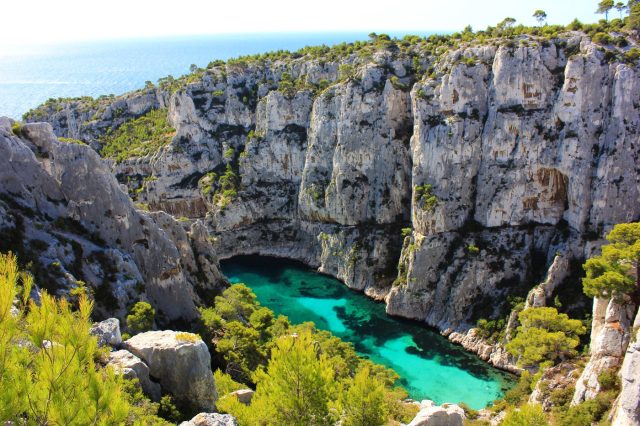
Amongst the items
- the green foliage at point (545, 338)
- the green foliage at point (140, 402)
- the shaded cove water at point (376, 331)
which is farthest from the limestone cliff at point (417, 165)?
the green foliage at point (140, 402)

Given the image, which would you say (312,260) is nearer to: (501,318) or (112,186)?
(501,318)

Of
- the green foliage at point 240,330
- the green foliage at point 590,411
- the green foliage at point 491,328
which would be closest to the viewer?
the green foliage at point 590,411

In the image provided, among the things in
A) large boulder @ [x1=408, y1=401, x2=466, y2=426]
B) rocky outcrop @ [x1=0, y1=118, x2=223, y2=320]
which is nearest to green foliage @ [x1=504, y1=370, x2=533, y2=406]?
large boulder @ [x1=408, y1=401, x2=466, y2=426]

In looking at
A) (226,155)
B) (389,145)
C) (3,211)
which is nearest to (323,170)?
(389,145)

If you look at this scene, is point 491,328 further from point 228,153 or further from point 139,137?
point 139,137

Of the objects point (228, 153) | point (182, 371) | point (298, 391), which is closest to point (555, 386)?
point (298, 391)

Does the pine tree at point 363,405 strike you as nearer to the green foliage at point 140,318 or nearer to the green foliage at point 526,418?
the green foliage at point 526,418
